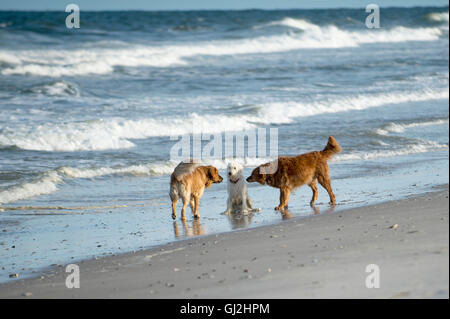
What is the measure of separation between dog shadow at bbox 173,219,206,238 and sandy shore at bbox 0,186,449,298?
360 mm

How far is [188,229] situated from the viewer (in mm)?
7727

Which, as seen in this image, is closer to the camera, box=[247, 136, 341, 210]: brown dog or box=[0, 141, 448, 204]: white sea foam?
box=[247, 136, 341, 210]: brown dog

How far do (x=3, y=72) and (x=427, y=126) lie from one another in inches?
641

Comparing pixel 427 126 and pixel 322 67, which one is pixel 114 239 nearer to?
pixel 427 126

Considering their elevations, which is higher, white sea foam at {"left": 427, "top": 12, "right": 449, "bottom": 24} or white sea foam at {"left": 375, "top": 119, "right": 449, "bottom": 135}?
white sea foam at {"left": 427, "top": 12, "right": 449, "bottom": 24}

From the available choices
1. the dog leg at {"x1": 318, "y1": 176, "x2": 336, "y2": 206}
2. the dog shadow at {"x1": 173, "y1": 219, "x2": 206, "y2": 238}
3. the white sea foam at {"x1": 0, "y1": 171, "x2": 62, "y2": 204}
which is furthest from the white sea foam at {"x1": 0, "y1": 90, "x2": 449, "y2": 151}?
the dog leg at {"x1": 318, "y1": 176, "x2": 336, "y2": 206}

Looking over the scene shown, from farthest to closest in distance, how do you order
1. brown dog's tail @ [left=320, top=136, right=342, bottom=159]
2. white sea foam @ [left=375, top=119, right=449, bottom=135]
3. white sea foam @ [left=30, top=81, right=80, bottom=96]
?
white sea foam @ [left=30, top=81, right=80, bottom=96] → white sea foam @ [left=375, top=119, right=449, bottom=135] → brown dog's tail @ [left=320, top=136, right=342, bottom=159]

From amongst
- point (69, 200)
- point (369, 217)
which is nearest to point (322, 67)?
point (69, 200)

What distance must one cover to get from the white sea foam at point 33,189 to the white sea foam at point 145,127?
274 cm

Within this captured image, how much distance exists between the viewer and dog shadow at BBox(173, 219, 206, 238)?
7.43 meters

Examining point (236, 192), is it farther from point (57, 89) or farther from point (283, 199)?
point (57, 89)

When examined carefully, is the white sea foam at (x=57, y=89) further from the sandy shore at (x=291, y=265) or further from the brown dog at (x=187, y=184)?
the sandy shore at (x=291, y=265)

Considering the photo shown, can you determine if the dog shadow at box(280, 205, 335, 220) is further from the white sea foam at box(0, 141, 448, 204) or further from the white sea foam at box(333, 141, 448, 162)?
the white sea foam at box(333, 141, 448, 162)

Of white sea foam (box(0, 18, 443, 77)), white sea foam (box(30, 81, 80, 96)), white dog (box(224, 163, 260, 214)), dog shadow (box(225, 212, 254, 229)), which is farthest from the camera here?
white sea foam (box(0, 18, 443, 77))
